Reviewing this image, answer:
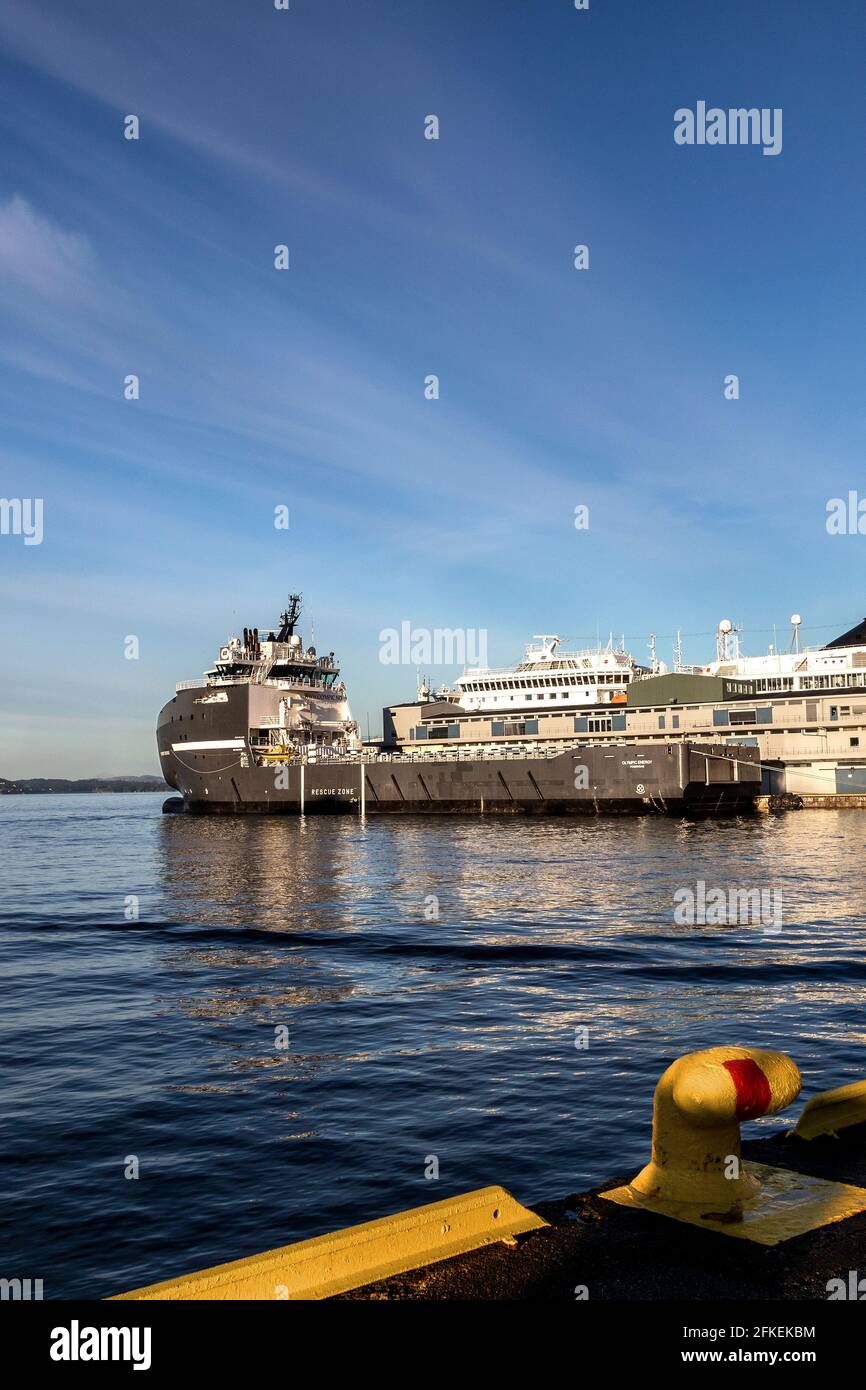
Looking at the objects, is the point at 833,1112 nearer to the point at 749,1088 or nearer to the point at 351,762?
the point at 749,1088

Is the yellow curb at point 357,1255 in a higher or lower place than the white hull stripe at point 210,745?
lower

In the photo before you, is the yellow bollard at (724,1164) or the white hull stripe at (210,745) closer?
the yellow bollard at (724,1164)

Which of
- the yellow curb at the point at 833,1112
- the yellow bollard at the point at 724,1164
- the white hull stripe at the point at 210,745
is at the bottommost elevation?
the yellow curb at the point at 833,1112

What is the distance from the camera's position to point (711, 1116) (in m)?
Answer: 6.21

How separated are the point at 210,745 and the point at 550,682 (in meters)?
32.2

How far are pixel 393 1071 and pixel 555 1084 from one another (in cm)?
236

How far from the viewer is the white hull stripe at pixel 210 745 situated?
8506 centimetres

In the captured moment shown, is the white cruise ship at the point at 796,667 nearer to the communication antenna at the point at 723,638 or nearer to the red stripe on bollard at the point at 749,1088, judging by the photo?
the communication antenna at the point at 723,638

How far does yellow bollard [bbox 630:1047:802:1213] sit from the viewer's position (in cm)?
618

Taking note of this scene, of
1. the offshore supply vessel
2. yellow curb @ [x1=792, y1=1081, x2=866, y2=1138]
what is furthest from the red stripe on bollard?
the offshore supply vessel

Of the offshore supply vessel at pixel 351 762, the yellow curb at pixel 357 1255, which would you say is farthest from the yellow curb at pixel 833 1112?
the offshore supply vessel at pixel 351 762

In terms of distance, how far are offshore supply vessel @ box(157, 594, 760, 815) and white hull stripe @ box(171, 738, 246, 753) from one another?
0.11 m

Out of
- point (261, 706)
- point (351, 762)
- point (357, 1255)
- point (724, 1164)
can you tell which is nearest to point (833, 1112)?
point (724, 1164)

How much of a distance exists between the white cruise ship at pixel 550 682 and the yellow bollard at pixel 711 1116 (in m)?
81.9
